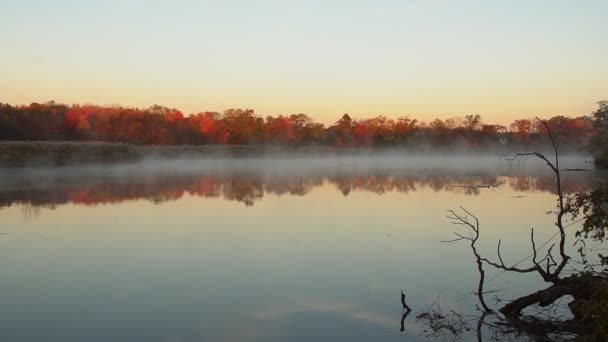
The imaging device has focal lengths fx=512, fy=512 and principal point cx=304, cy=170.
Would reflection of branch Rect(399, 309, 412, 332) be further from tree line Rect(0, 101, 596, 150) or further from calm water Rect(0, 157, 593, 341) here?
tree line Rect(0, 101, 596, 150)

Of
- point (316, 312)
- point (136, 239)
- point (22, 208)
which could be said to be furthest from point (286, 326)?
point (22, 208)

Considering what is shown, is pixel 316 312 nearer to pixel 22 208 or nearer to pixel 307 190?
pixel 22 208

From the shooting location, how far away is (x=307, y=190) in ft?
71.3

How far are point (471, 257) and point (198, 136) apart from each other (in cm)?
7482

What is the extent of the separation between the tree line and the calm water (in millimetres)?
51434

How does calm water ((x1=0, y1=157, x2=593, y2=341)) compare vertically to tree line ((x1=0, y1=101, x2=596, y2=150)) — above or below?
below

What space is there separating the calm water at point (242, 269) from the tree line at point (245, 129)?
51.4 m

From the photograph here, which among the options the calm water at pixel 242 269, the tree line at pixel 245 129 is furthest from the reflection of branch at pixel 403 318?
the tree line at pixel 245 129

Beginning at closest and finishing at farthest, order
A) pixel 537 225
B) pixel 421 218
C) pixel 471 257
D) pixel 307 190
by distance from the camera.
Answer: pixel 471 257 → pixel 537 225 → pixel 421 218 → pixel 307 190

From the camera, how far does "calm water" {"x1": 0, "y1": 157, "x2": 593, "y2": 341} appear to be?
5.45 metres

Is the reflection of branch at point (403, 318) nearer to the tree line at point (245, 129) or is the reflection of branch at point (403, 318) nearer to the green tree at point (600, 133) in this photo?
the green tree at point (600, 133)

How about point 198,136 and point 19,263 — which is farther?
point 198,136

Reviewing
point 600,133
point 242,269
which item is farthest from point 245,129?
point 242,269

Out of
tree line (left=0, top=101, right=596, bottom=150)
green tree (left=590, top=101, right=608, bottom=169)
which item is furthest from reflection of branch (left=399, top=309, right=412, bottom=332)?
tree line (left=0, top=101, right=596, bottom=150)
